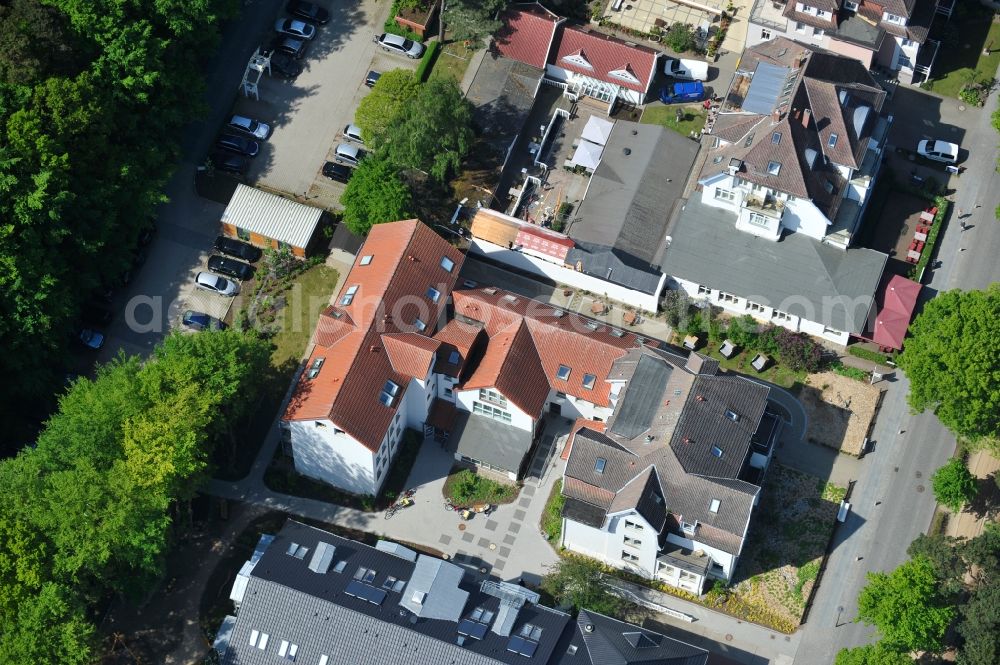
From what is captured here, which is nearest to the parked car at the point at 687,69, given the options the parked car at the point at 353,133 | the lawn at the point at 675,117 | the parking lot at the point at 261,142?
the lawn at the point at 675,117

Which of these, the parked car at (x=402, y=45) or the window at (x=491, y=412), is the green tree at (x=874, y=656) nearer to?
the window at (x=491, y=412)

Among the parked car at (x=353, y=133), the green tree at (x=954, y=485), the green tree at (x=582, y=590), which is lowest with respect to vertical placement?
the green tree at (x=582, y=590)

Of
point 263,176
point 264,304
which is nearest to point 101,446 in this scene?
point 264,304

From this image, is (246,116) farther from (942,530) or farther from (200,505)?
(942,530)

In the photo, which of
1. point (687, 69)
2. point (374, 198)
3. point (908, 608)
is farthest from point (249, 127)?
point (908, 608)

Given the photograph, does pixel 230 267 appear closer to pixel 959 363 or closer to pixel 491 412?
pixel 491 412
